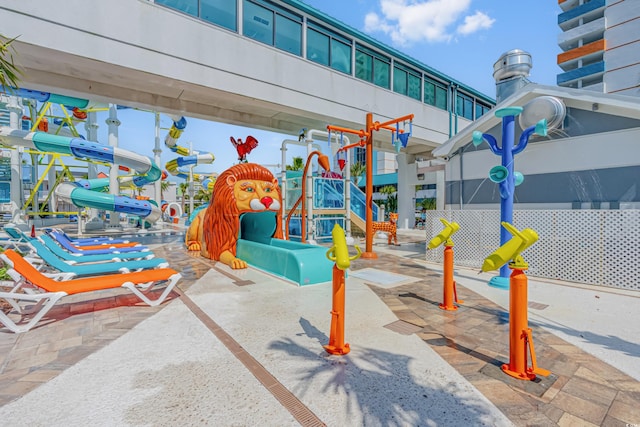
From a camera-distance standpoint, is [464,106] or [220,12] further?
[464,106]

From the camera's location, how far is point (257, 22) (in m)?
10.8

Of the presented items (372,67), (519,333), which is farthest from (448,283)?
(372,67)

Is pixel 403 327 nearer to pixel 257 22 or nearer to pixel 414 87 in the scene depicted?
pixel 257 22

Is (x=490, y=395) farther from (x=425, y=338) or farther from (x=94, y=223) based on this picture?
(x=94, y=223)

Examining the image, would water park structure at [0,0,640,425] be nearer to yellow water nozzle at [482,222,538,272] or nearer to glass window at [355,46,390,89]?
yellow water nozzle at [482,222,538,272]

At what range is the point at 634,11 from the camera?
113 feet

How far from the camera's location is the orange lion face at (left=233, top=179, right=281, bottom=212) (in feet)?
25.2

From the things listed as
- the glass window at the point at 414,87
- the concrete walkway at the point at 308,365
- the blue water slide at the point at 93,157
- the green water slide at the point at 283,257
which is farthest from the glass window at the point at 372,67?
the concrete walkway at the point at 308,365

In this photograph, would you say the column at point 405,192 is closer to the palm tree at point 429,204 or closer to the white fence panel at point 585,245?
the white fence panel at point 585,245

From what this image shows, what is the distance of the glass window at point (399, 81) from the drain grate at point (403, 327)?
45.4ft

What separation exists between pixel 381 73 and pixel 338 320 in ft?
46.9

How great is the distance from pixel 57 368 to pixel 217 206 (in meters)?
5.55

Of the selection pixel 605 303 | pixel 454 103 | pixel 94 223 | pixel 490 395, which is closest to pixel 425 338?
pixel 490 395

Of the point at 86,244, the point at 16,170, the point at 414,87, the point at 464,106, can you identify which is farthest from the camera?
the point at 464,106
